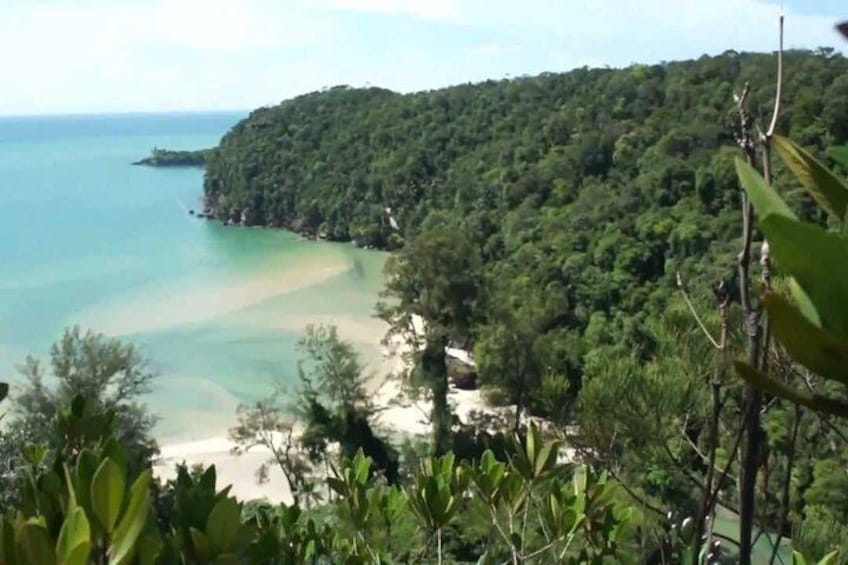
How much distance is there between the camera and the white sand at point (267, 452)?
440 inches

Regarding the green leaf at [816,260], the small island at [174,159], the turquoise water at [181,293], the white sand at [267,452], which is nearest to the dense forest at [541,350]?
the green leaf at [816,260]

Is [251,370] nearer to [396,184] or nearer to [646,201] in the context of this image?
[646,201]

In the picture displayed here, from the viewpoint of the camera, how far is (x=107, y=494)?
1.93 feet

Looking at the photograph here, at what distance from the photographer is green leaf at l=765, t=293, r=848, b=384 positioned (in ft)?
1.41

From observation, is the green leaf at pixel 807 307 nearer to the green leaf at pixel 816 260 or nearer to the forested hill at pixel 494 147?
the green leaf at pixel 816 260

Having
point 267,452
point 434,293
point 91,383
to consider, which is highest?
point 434,293

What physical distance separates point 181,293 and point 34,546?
2173cm

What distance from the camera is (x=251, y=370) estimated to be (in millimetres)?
16047

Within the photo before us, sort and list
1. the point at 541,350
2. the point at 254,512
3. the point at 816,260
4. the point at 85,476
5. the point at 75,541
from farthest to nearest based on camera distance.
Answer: the point at 541,350, the point at 254,512, the point at 85,476, the point at 75,541, the point at 816,260

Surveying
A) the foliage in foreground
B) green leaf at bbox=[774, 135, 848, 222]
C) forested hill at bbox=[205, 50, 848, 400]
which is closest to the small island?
forested hill at bbox=[205, 50, 848, 400]

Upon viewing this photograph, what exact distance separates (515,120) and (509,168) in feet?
15.4

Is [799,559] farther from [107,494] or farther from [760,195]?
[107,494]

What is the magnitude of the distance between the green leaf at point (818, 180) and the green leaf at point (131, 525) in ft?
1.44

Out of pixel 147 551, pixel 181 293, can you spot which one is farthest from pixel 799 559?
pixel 181 293
